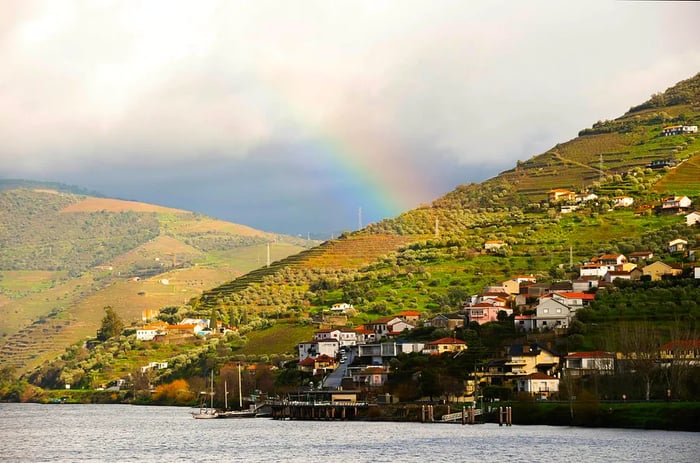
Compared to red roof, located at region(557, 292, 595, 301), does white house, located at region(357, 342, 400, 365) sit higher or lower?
lower

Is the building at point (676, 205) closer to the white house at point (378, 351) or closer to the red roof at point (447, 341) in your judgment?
the white house at point (378, 351)

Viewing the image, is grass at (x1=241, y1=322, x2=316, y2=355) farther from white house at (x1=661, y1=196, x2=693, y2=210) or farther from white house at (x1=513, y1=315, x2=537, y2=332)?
white house at (x1=661, y1=196, x2=693, y2=210)

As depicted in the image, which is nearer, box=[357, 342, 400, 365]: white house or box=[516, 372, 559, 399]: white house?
box=[516, 372, 559, 399]: white house

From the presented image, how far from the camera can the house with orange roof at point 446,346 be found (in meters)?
131

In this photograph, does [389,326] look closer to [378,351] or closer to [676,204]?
[378,351]

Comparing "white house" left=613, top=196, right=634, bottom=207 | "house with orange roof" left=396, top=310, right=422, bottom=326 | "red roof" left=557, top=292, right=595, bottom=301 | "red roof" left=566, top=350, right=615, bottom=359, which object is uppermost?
"white house" left=613, top=196, right=634, bottom=207

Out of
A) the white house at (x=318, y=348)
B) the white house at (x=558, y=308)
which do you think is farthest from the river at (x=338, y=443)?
the white house at (x=318, y=348)

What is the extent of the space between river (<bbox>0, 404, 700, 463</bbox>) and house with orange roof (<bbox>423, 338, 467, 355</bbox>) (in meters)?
14.5

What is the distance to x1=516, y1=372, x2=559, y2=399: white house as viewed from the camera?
113938 mm

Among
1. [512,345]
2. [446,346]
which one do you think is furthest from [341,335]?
[512,345]

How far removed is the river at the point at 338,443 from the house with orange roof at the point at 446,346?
14451mm

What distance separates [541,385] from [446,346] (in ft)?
62.2

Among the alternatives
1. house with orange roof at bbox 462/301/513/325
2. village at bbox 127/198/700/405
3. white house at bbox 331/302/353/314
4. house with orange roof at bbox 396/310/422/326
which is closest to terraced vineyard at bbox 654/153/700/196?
village at bbox 127/198/700/405

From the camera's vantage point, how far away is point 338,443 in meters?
93.8
